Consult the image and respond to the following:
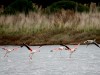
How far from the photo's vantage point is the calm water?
15016 mm

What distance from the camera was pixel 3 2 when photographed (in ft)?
136

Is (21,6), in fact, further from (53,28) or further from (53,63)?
(53,63)

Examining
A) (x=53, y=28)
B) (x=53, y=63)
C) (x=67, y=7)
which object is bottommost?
(x=53, y=63)

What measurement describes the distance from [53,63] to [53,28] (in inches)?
309

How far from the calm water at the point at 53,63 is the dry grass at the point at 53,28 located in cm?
258

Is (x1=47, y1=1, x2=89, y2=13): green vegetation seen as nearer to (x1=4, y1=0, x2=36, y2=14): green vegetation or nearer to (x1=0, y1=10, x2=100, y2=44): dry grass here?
(x1=4, y1=0, x2=36, y2=14): green vegetation

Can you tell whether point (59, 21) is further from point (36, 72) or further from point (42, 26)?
point (36, 72)

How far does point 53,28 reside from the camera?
24906 millimetres

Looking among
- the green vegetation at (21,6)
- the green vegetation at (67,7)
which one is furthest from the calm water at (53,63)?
the green vegetation at (21,6)

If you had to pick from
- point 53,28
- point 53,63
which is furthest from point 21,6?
point 53,63

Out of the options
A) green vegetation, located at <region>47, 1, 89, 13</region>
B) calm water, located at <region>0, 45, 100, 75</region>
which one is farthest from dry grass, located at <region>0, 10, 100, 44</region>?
green vegetation, located at <region>47, 1, 89, 13</region>

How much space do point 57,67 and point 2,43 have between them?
30.1 ft

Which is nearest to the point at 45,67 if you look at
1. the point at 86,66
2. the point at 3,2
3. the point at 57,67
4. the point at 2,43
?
the point at 57,67

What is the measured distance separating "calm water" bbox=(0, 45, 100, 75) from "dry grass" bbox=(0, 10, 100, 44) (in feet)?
8.47
